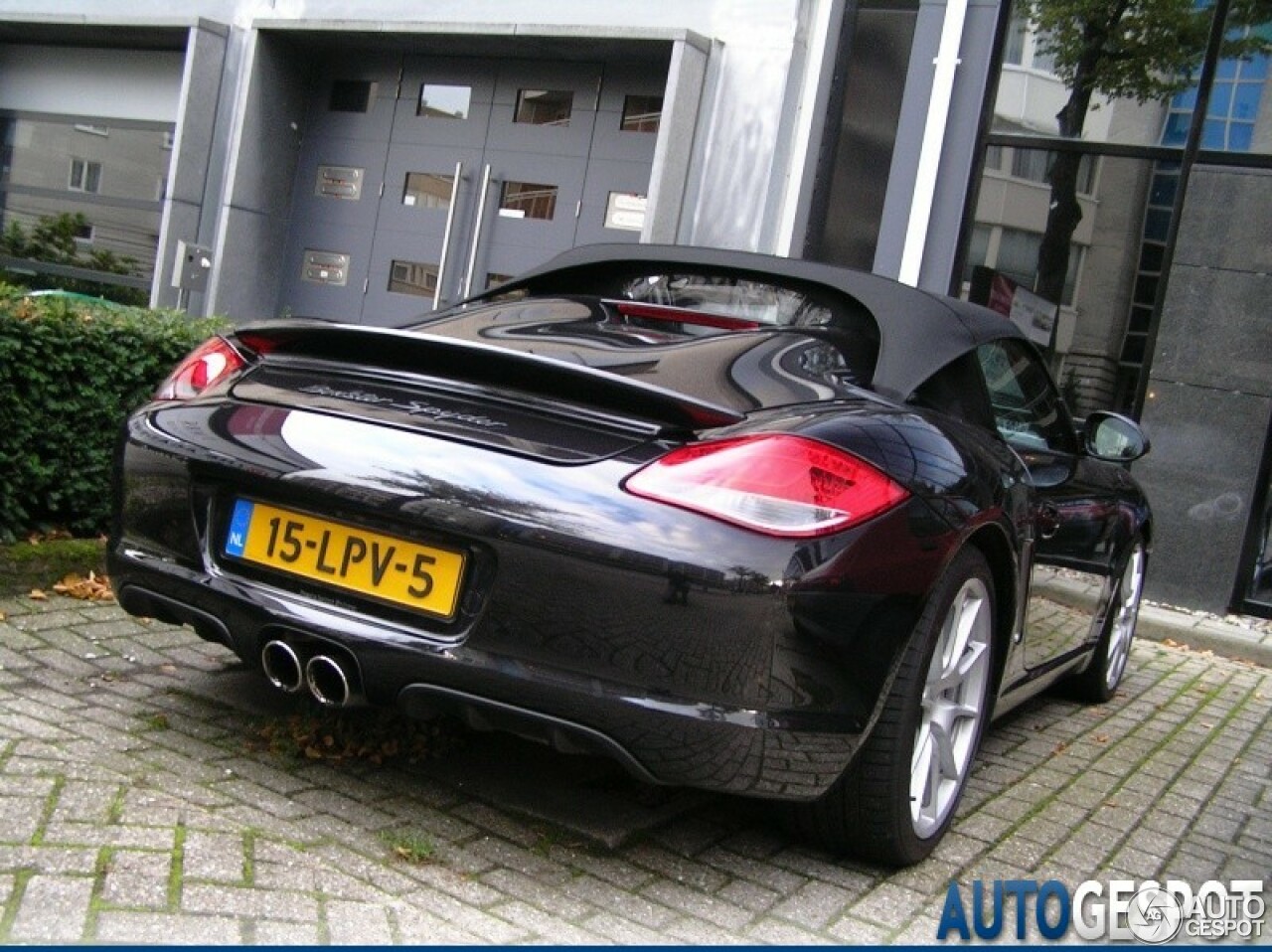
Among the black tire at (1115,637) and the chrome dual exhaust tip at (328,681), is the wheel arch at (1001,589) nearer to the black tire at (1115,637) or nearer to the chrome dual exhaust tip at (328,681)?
the chrome dual exhaust tip at (328,681)

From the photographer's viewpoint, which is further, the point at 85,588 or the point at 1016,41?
the point at 1016,41

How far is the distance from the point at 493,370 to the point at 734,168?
7235mm

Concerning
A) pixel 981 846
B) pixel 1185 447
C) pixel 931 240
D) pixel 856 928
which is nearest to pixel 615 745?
pixel 856 928

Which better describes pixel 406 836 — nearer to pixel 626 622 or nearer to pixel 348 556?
pixel 348 556

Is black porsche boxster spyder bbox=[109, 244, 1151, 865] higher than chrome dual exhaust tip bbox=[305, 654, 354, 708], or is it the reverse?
black porsche boxster spyder bbox=[109, 244, 1151, 865]

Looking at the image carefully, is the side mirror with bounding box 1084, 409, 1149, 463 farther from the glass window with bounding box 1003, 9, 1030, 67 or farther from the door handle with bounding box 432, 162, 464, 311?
the door handle with bounding box 432, 162, 464, 311

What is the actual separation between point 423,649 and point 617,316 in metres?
1.16

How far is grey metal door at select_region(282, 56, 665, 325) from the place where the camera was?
10.7 metres

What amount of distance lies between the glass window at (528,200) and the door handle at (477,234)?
0.15m

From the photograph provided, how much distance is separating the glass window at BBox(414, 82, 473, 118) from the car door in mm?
7931

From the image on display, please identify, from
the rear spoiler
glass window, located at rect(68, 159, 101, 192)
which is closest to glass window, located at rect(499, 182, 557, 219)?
glass window, located at rect(68, 159, 101, 192)

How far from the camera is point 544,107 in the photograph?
11.0 m

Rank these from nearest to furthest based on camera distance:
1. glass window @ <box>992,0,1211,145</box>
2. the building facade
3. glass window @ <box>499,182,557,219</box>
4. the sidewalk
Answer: the sidewalk
the building facade
glass window @ <box>992,0,1211,145</box>
glass window @ <box>499,182,557,219</box>

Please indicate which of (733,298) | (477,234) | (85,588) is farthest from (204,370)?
(477,234)
